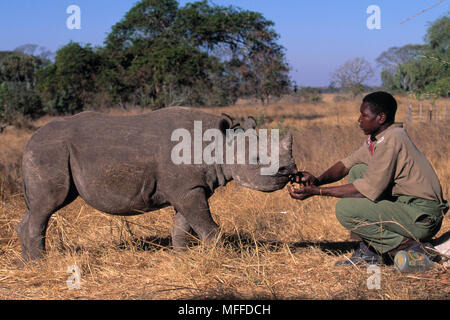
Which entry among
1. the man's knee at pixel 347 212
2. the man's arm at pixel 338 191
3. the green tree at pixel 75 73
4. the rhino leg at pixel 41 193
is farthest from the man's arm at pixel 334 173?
the green tree at pixel 75 73

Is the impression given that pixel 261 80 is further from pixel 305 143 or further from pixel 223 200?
pixel 223 200

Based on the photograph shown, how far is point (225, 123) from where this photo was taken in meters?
4.48

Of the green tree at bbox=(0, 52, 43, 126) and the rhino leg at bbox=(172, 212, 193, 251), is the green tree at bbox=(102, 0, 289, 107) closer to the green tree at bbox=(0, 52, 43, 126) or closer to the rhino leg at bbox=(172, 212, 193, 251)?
the green tree at bbox=(0, 52, 43, 126)

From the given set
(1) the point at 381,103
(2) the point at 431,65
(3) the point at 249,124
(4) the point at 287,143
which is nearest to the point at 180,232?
(3) the point at 249,124

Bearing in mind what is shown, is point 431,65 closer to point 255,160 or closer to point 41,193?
point 255,160

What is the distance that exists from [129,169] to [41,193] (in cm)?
88

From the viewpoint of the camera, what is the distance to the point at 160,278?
416 centimetres

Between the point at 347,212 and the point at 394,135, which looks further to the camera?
the point at 347,212

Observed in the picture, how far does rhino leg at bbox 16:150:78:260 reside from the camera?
4277 millimetres

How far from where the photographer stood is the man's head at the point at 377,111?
419 cm

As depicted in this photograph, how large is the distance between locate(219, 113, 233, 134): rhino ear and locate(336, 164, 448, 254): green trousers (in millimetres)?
1320

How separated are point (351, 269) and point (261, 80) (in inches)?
750

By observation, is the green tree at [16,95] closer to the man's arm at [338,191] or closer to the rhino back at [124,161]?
the rhino back at [124,161]
